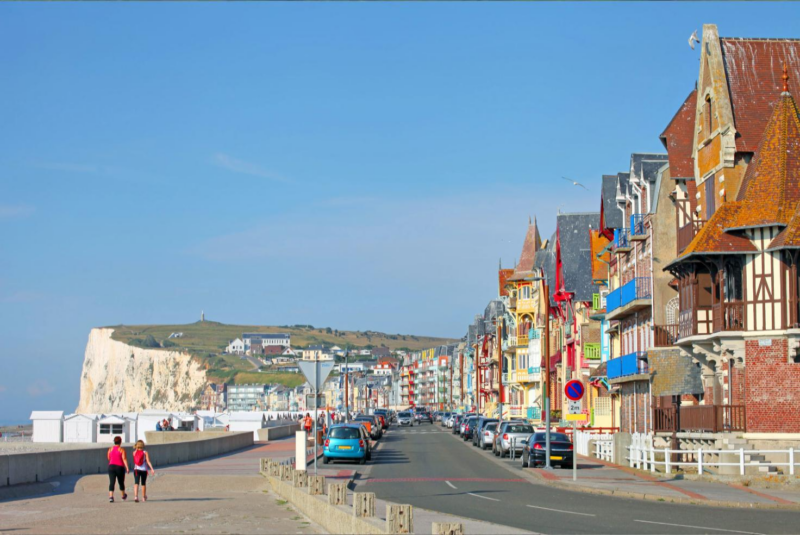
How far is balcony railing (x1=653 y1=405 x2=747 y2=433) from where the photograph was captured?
31422mm

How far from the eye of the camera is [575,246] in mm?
66062

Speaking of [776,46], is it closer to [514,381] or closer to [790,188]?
[790,188]

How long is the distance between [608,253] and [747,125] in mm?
18347

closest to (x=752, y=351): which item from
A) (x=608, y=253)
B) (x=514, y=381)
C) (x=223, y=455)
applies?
(x=608, y=253)

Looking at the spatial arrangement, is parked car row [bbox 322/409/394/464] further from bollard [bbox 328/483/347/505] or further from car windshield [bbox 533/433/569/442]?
bollard [bbox 328/483/347/505]

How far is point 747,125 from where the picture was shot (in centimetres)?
3356

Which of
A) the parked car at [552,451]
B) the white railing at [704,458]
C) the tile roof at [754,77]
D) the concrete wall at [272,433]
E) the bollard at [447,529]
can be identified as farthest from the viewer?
Result: the concrete wall at [272,433]

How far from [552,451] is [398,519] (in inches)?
942

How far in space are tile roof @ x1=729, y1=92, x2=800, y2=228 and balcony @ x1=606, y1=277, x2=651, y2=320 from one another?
9163mm

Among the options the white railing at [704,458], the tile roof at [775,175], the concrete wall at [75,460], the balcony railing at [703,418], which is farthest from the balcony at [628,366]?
the concrete wall at [75,460]

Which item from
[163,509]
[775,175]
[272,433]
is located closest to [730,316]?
[775,175]

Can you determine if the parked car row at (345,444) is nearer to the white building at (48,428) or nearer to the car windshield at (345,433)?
the car windshield at (345,433)

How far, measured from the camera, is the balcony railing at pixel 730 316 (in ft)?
103

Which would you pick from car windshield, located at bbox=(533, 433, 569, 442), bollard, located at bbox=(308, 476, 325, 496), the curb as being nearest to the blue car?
car windshield, located at bbox=(533, 433, 569, 442)
